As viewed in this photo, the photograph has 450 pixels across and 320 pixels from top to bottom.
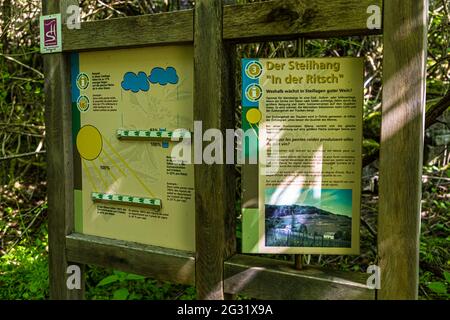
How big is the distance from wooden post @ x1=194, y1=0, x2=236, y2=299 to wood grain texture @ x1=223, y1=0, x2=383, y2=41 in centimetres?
7

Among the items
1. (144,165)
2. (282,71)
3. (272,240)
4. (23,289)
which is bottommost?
(23,289)

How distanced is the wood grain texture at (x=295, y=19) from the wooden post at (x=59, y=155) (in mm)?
881

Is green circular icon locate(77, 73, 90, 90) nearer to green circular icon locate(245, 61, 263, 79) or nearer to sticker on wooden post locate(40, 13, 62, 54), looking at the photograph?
sticker on wooden post locate(40, 13, 62, 54)

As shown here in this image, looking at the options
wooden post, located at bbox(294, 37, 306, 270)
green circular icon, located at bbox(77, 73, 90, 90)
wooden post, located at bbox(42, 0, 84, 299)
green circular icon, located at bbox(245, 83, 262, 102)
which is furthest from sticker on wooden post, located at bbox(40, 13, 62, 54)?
wooden post, located at bbox(294, 37, 306, 270)

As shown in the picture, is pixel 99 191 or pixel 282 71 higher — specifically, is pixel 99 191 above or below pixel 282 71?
below

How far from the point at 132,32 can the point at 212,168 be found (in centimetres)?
67

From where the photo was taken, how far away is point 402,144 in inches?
54.5

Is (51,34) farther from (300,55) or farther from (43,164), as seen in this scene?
(43,164)

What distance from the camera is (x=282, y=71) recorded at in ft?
5.08

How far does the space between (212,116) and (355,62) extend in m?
0.54

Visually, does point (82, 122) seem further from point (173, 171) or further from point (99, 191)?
point (173, 171)

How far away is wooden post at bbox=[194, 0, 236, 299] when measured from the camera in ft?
5.26

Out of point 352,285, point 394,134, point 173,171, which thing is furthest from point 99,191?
point 394,134

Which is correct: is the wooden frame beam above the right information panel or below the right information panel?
above
